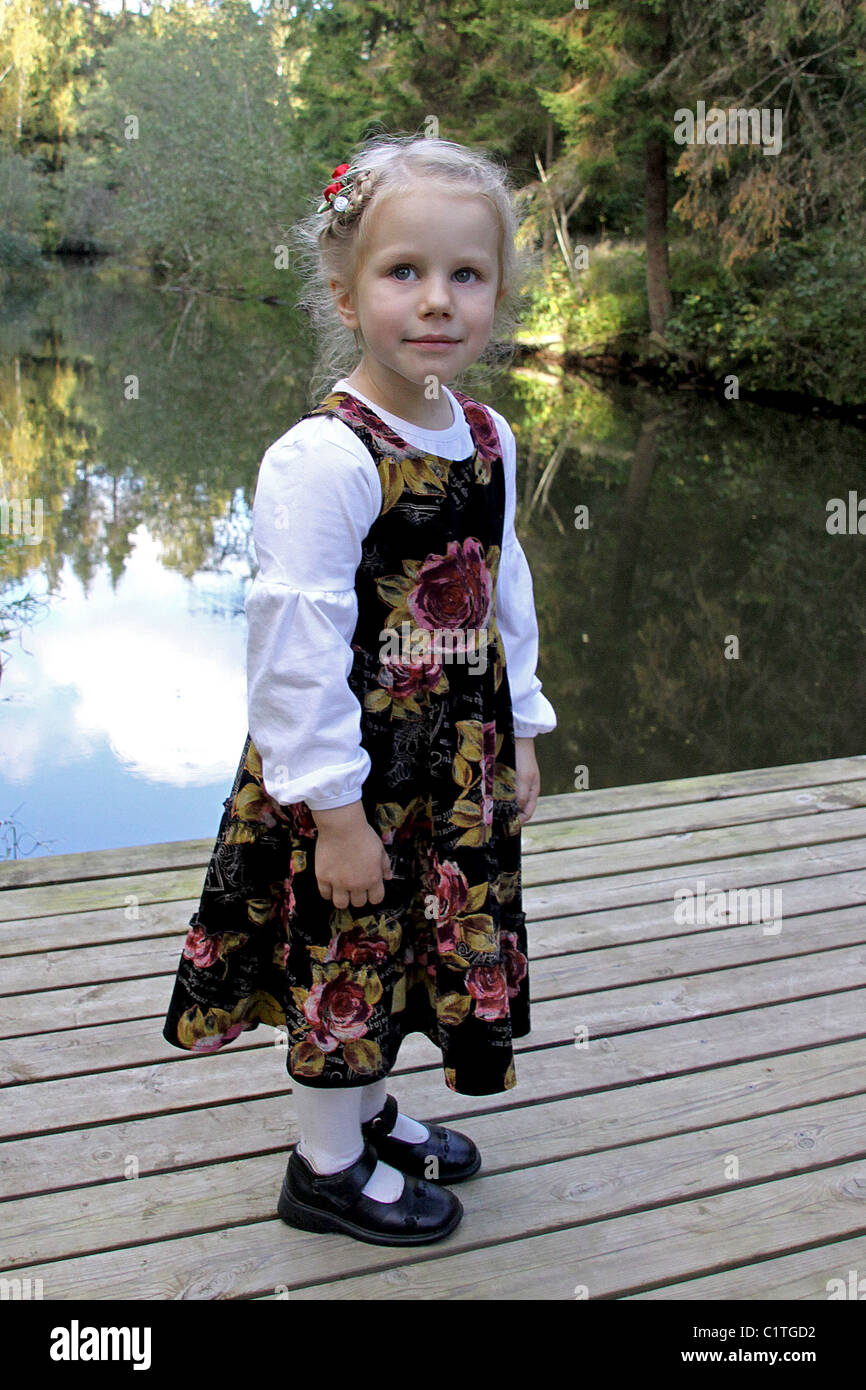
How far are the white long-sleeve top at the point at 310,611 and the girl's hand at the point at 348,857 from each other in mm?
21

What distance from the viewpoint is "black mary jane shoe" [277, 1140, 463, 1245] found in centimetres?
147

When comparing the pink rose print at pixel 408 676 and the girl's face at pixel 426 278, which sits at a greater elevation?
the girl's face at pixel 426 278

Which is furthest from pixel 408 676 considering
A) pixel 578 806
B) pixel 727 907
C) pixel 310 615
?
pixel 578 806

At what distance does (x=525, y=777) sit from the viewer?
154cm

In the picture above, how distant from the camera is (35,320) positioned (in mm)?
17984

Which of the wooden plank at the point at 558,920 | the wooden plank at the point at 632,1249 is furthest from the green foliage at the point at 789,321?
the wooden plank at the point at 632,1249

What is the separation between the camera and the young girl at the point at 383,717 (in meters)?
1.24

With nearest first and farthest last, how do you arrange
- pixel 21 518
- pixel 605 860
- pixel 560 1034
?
pixel 560 1034 → pixel 605 860 → pixel 21 518

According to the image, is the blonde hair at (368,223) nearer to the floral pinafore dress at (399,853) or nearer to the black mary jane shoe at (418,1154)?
the floral pinafore dress at (399,853)

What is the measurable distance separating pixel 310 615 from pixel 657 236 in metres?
14.8

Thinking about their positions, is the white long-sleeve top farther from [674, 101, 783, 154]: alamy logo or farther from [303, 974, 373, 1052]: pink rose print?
[674, 101, 783, 154]: alamy logo

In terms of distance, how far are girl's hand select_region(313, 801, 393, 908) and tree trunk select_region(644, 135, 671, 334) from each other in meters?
14.2
